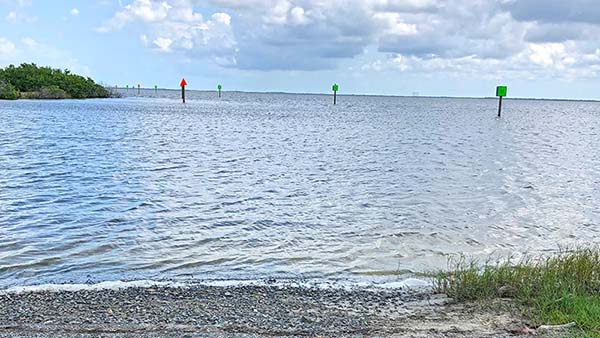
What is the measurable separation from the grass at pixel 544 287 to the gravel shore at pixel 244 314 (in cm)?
28

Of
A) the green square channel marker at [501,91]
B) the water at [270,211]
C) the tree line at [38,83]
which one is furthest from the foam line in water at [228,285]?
the tree line at [38,83]

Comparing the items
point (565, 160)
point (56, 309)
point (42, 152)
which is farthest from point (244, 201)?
point (565, 160)

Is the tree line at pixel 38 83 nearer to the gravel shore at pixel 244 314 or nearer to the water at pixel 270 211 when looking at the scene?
the water at pixel 270 211

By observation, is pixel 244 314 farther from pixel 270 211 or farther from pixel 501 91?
pixel 501 91

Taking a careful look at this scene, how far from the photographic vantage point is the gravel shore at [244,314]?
6262 mm

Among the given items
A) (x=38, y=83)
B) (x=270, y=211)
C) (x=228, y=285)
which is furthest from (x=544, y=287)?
(x=38, y=83)

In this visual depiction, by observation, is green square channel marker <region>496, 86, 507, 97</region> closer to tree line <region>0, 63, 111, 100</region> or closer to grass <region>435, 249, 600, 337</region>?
grass <region>435, 249, 600, 337</region>

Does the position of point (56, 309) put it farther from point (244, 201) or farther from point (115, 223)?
point (244, 201)

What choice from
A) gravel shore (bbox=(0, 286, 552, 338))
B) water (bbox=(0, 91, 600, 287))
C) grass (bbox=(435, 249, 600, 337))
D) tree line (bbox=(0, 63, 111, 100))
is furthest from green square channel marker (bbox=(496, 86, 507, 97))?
tree line (bbox=(0, 63, 111, 100))

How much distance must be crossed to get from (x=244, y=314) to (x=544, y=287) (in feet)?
11.8

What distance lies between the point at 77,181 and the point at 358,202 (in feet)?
28.9

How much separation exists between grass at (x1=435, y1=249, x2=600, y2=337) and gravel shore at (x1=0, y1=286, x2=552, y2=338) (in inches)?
11.0

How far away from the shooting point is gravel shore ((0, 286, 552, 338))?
6.26m

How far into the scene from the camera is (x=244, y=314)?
704 centimetres
